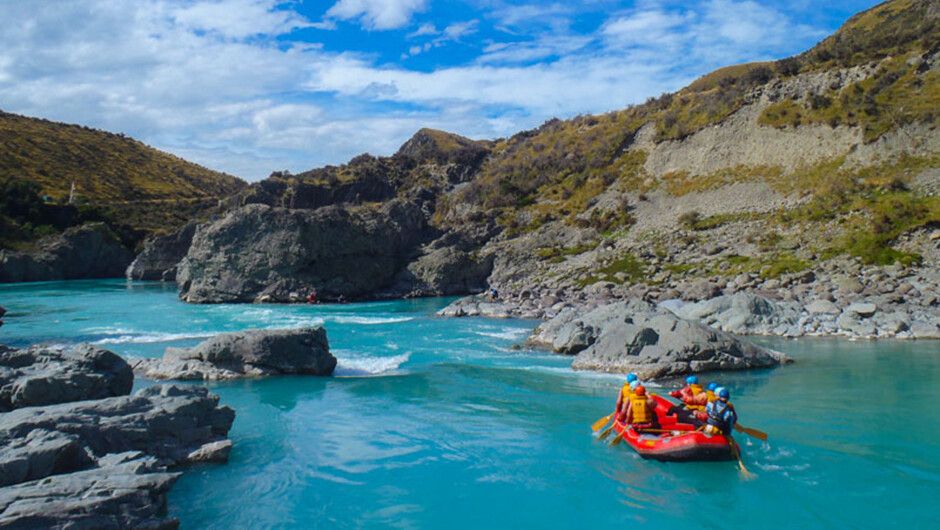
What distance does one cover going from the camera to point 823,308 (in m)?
27.7

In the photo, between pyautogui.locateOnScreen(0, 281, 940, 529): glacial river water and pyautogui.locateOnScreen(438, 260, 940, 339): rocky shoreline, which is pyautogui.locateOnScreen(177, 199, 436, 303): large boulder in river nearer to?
pyautogui.locateOnScreen(438, 260, 940, 339): rocky shoreline

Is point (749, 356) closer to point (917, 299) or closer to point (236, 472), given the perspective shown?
point (917, 299)

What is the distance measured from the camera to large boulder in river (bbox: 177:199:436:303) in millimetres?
51281

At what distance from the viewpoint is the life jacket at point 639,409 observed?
12312 millimetres

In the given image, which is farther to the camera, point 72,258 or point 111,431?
point 72,258

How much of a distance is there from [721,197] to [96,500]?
170ft

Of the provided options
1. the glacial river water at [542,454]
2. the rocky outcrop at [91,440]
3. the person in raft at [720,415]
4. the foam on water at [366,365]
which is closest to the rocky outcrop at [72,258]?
the foam on water at [366,365]

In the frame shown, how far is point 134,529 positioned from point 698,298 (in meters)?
32.3

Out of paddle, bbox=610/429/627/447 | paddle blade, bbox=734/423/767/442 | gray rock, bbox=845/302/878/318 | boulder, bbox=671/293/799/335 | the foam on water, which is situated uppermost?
gray rock, bbox=845/302/878/318

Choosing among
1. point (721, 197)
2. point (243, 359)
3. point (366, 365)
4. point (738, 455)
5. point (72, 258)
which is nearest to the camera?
point (738, 455)

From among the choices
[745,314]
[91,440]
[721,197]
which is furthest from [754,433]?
[721,197]

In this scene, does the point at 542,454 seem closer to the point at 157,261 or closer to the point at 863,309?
the point at 863,309

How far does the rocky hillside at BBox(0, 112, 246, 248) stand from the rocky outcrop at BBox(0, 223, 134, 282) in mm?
5114

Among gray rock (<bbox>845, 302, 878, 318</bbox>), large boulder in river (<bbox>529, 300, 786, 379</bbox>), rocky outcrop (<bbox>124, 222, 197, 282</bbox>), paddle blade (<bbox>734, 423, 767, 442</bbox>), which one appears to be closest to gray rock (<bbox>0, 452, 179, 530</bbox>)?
paddle blade (<bbox>734, 423, 767, 442</bbox>)
